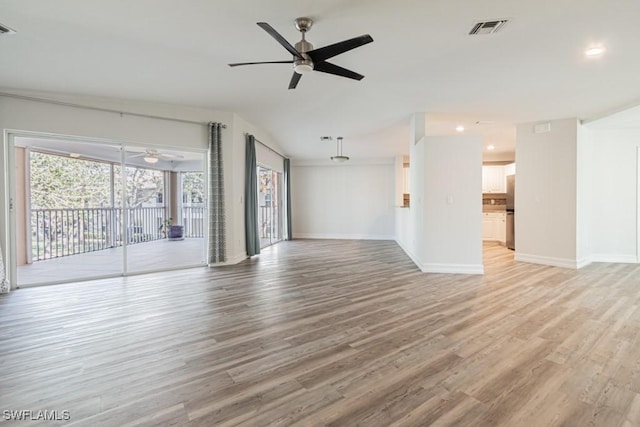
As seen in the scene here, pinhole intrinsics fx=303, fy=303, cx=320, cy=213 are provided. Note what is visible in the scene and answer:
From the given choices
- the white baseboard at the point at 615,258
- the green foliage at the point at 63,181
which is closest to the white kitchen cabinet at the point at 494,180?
the white baseboard at the point at 615,258

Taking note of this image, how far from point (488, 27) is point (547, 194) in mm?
4375

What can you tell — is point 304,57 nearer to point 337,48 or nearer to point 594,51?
point 337,48

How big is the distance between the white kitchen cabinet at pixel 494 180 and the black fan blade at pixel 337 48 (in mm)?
8508

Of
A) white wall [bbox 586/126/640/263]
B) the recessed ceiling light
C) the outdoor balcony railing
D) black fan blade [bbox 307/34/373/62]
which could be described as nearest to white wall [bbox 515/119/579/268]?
white wall [bbox 586/126/640/263]

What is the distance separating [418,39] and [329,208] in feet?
24.7

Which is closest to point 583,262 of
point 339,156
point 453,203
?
point 453,203

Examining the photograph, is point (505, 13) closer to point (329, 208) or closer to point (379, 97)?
point (379, 97)

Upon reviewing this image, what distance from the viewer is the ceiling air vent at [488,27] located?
2596 millimetres

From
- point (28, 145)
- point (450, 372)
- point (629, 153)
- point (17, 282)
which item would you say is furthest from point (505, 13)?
point (28, 145)

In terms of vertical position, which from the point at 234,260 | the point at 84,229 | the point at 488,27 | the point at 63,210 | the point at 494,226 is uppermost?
the point at 488,27

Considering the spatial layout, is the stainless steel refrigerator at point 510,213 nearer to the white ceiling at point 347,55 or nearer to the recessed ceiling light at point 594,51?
the white ceiling at point 347,55

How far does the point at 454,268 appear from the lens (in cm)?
499

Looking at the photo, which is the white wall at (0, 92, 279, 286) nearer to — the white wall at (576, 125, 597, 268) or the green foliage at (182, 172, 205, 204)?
the green foliage at (182, 172, 205, 204)

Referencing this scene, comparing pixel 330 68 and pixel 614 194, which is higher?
pixel 330 68
